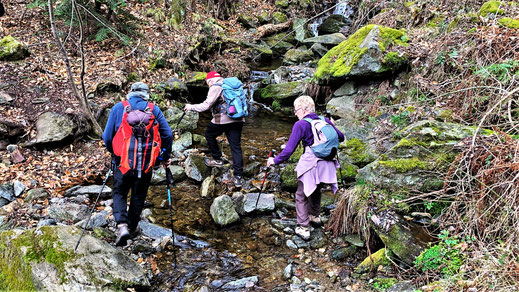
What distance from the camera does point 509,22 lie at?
730 centimetres

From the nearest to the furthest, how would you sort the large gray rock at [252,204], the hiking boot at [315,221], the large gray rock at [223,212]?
the hiking boot at [315,221] < the large gray rock at [223,212] < the large gray rock at [252,204]

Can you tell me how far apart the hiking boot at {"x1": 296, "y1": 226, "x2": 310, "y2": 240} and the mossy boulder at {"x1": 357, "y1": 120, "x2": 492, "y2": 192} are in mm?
1257

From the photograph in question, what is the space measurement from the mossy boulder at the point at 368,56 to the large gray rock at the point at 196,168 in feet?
15.5

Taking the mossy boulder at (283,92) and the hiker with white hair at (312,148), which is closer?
the hiker with white hair at (312,148)

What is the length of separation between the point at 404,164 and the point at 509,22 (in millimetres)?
4619

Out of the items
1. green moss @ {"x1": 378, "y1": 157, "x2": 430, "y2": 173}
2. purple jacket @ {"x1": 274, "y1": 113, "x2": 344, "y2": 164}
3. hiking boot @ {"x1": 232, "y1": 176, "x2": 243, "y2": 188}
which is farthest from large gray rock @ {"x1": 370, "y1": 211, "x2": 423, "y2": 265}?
hiking boot @ {"x1": 232, "y1": 176, "x2": 243, "y2": 188}

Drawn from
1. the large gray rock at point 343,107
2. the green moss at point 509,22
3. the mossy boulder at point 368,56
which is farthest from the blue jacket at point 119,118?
the green moss at point 509,22

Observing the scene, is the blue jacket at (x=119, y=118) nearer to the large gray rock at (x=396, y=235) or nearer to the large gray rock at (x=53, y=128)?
the large gray rock at (x=396, y=235)

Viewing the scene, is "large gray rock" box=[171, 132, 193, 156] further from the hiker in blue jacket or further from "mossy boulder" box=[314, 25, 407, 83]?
"mossy boulder" box=[314, 25, 407, 83]

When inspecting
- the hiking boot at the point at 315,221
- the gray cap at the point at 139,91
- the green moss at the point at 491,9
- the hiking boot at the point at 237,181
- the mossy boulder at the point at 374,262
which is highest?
the green moss at the point at 491,9

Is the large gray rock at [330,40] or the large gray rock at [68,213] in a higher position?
the large gray rock at [330,40]

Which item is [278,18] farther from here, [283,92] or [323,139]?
[323,139]

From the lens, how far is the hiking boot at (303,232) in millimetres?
5379

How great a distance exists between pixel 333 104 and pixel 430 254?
6.37 metres
